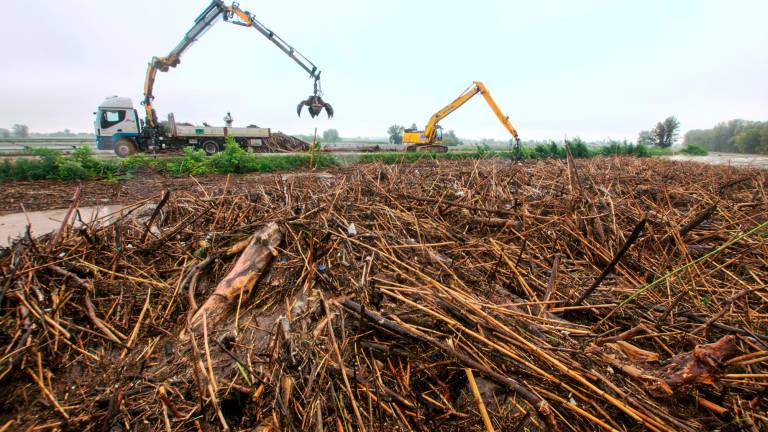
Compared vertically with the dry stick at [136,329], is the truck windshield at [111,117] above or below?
above

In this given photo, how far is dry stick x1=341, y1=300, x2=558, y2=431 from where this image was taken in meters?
1.14

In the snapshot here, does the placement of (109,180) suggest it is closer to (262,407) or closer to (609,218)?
(262,407)

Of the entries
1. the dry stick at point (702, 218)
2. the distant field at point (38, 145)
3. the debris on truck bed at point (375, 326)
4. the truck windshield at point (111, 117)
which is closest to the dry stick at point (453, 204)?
the debris on truck bed at point (375, 326)

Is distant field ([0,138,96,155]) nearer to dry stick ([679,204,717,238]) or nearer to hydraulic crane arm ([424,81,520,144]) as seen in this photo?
hydraulic crane arm ([424,81,520,144])

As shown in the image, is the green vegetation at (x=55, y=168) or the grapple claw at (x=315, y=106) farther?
the grapple claw at (x=315, y=106)

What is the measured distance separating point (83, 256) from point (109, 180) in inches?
365

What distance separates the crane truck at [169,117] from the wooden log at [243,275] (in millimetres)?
14848

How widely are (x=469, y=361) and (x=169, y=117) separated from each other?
20.4m

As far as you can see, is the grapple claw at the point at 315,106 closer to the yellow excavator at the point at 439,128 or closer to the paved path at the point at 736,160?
the yellow excavator at the point at 439,128

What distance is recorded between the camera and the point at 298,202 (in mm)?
3475

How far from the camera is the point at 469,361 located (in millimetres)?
1362

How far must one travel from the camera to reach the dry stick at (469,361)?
114cm

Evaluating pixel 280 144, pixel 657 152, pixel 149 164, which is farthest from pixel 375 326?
pixel 657 152

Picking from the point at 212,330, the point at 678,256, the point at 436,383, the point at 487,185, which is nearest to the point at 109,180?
the point at 212,330
